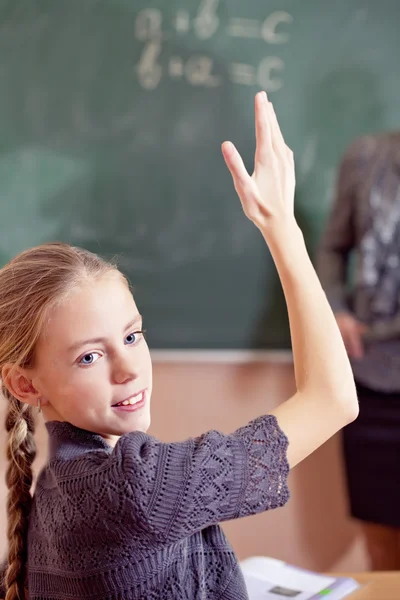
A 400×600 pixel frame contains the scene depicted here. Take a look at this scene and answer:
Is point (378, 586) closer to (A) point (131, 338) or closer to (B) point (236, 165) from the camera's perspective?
(A) point (131, 338)

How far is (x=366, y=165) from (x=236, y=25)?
0.65 metres

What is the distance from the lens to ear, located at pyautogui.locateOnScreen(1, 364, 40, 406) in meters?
0.87

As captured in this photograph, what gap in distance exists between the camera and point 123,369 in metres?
0.81

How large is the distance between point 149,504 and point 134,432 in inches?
3.1

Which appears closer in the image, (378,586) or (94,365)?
(94,365)

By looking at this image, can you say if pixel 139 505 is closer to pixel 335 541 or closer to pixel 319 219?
pixel 319 219

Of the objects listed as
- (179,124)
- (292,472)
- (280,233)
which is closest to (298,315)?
(280,233)

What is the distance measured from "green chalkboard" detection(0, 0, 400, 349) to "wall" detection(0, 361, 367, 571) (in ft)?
0.38

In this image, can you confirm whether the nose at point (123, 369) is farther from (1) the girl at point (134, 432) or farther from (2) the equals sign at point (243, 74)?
(2) the equals sign at point (243, 74)

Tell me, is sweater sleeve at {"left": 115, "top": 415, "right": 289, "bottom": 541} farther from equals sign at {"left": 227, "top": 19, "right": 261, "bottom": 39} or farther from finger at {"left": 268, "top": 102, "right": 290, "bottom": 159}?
equals sign at {"left": 227, "top": 19, "right": 261, "bottom": 39}

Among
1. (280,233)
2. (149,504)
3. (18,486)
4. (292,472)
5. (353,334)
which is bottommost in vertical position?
(292,472)

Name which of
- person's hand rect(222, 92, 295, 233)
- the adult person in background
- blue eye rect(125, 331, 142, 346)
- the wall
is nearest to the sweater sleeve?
blue eye rect(125, 331, 142, 346)

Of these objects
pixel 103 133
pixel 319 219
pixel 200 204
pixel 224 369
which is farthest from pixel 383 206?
pixel 103 133

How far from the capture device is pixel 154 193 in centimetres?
242
